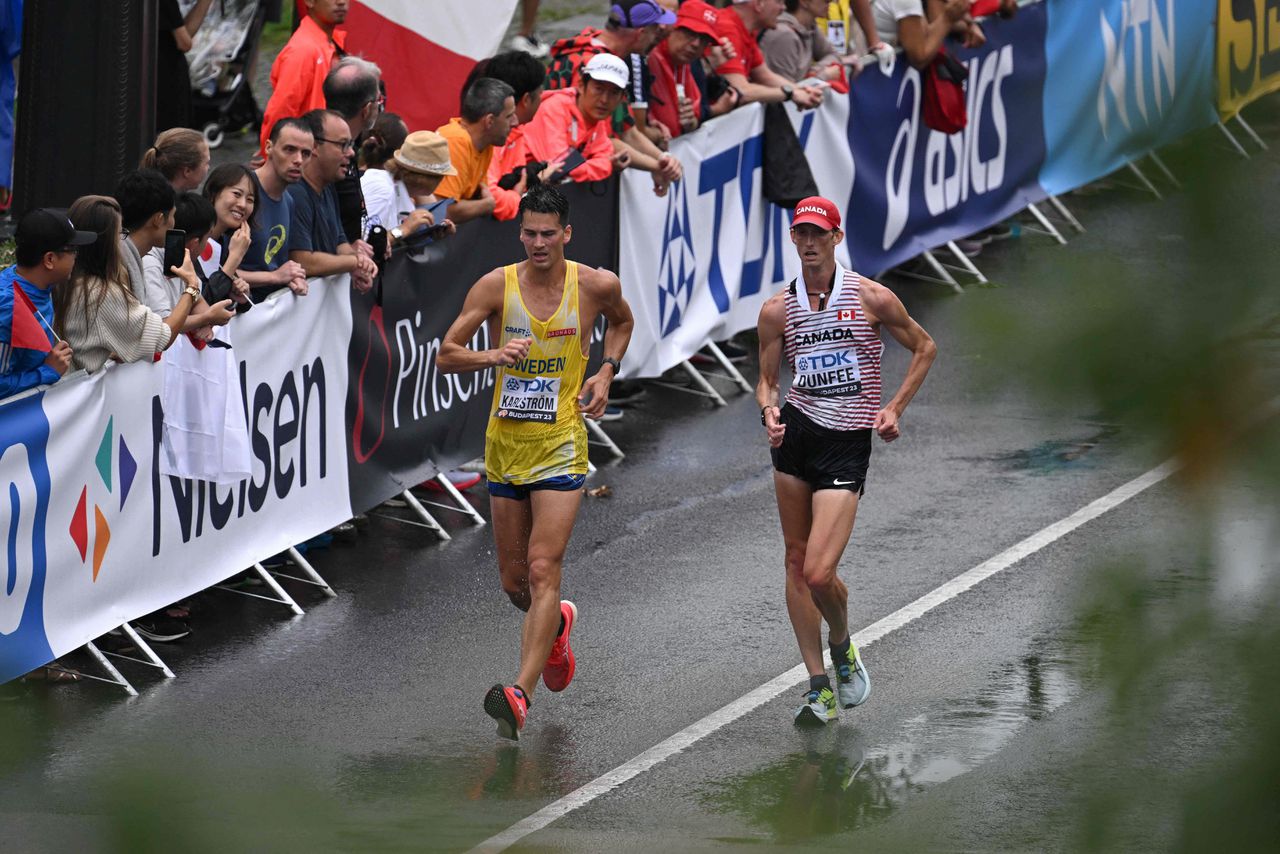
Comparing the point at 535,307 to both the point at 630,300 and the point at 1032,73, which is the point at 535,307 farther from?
the point at 1032,73

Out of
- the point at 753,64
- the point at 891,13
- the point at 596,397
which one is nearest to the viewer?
the point at 596,397

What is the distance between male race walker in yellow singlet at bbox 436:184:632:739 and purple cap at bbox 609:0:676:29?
4.40 m

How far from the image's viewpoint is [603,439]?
1223 cm

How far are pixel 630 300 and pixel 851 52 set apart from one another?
407 centimetres

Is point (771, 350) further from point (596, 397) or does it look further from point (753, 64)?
point (753, 64)

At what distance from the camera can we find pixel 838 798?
2.14 m

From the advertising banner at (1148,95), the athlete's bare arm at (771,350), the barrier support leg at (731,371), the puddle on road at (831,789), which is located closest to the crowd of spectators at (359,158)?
the barrier support leg at (731,371)

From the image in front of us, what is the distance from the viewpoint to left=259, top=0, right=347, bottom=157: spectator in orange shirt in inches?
431

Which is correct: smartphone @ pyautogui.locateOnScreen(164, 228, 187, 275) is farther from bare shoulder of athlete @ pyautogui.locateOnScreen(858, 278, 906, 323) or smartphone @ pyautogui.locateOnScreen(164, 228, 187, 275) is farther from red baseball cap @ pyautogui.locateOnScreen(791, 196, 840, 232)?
bare shoulder of athlete @ pyautogui.locateOnScreen(858, 278, 906, 323)

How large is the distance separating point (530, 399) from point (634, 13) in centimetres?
484

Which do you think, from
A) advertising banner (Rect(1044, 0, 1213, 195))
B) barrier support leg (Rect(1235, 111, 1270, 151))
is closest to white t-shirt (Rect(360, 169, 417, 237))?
advertising banner (Rect(1044, 0, 1213, 195))

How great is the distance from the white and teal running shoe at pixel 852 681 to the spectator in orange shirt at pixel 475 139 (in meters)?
4.05

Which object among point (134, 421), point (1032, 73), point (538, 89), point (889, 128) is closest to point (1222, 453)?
point (134, 421)

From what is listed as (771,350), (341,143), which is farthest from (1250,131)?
(341,143)
